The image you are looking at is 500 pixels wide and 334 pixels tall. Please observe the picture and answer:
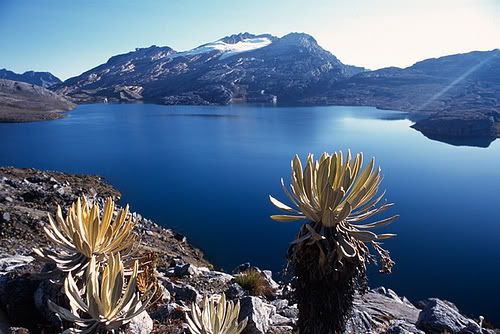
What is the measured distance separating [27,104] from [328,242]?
125 metres

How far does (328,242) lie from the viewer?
3.39m

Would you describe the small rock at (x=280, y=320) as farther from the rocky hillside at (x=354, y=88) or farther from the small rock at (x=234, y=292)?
the rocky hillside at (x=354, y=88)

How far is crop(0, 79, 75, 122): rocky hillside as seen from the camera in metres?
85.3

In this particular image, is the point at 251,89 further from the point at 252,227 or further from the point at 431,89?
the point at 252,227

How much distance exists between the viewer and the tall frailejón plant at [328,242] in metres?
3.34

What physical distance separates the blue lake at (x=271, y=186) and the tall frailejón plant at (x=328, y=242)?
14.4 m

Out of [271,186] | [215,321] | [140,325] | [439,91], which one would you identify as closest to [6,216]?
[140,325]

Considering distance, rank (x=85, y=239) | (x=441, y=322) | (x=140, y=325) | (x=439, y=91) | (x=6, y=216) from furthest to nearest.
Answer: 1. (x=439, y=91)
2. (x=6, y=216)
3. (x=441, y=322)
4. (x=140, y=325)
5. (x=85, y=239)

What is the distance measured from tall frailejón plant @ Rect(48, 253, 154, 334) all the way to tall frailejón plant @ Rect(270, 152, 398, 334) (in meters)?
1.45

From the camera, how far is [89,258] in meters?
4.16

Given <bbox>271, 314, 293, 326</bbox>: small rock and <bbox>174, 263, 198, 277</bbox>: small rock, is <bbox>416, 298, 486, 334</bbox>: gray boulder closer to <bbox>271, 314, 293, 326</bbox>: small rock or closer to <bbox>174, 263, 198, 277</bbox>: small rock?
<bbox>271, 314, 293, 326</bbox>: small rock

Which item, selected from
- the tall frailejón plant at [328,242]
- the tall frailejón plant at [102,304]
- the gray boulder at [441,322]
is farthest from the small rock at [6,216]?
the gray boulder at [441,322]

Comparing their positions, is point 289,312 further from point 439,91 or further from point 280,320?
point 439,91

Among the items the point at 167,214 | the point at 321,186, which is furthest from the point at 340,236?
the point at 167,214
